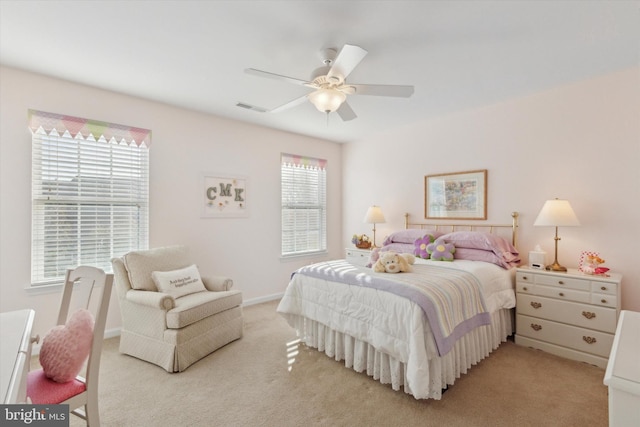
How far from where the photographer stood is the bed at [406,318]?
6.81 feet

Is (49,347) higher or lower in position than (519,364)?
higher

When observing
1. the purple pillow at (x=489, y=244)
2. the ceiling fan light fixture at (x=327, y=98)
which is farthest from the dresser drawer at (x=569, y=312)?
the ceiling fan light fixture at (x=327, y=98)

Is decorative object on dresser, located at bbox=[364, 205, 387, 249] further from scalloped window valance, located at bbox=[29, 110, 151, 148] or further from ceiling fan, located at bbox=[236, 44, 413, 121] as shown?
scalloped window valance, located at bbox=[29, 110, 151, 148]

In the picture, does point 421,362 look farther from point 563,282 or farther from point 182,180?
point 182,180

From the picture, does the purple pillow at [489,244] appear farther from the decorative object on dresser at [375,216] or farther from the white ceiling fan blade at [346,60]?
the white ceiling fan blade at [346,60]

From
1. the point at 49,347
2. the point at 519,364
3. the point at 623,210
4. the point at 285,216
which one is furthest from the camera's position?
the point at 285,216

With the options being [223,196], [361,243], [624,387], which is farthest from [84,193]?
[624,387]

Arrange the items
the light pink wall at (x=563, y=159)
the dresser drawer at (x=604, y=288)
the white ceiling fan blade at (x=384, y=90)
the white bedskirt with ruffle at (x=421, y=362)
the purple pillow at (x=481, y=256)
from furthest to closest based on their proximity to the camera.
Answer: the purple pillow at (x=481, y=256), the light pink wall at (x=563, y=159), the dresser drawer at (x=604, y=288), the white ceiling fan blade at (x=384, y=90), the white bedskirt with ruffle at (x=421, y=362)

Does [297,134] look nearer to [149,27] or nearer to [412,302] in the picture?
[149,27]

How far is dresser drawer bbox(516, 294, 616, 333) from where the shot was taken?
259 centimetres

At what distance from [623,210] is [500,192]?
1074 mm

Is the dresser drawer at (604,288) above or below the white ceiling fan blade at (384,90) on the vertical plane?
below

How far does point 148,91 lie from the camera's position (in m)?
3.25

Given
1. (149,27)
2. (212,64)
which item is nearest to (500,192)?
(212,64)
